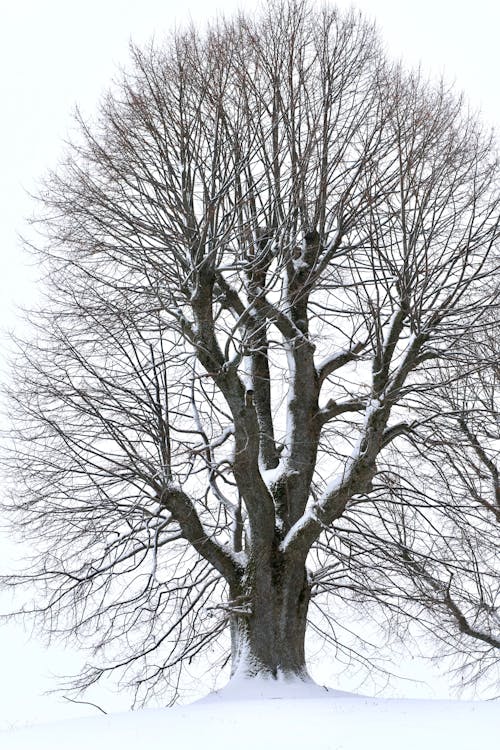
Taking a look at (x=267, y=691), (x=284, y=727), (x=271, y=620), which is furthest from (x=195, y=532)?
(x=284, y=727)

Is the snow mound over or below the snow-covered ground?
over

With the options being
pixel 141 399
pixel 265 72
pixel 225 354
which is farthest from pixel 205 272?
pixel 265 72

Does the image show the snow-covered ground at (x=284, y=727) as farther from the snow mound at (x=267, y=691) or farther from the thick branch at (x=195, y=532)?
the thick branch at (x=195, y=532)

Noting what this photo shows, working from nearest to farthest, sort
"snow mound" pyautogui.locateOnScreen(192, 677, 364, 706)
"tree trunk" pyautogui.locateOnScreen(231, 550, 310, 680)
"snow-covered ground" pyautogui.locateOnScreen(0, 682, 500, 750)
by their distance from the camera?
"snow-covered ground" pyautogui.locateOnScreen(0, 682, 500, 750) → "snow mound" pyautogui.locateOnScreen(192, 677, 364, 706) → "tree trunk" pyautogui.locateOnScreen(231, 550, 310, 680)

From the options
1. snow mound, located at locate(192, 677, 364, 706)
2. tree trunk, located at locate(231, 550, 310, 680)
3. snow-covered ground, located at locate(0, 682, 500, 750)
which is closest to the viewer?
snow-covered ground, located at locate(0, 682, 500, 750)

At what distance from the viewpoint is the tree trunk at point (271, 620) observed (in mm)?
8711

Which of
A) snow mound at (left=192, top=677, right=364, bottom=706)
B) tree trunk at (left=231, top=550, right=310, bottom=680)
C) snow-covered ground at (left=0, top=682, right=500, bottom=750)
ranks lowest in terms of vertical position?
snow-covered ground at (left=0, top=682, right=500, bottom=750)

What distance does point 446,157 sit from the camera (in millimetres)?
9602

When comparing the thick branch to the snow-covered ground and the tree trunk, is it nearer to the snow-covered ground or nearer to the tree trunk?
the tree trunk

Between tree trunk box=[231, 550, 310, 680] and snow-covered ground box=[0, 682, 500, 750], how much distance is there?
1.89 feet

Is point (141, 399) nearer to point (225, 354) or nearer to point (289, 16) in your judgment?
point (225, 354)

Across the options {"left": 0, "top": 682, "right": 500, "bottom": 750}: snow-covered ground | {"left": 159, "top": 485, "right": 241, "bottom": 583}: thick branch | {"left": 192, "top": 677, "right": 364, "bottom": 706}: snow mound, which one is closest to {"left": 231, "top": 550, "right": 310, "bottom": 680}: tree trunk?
{"left": 192, "top": 677, "right": 364, "bottom": 706}: snow mound

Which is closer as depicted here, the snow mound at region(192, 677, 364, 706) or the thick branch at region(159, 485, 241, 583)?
the snow mound at region(192, 677, 364, 706)

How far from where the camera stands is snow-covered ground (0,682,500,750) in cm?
564
